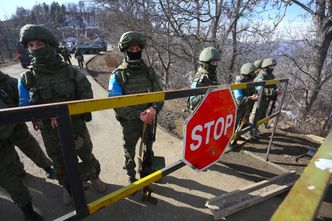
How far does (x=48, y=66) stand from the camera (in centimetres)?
230

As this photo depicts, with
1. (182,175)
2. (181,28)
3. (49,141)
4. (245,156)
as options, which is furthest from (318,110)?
(49,141)

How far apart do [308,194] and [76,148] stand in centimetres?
244

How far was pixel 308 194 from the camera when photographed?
0.68 metres

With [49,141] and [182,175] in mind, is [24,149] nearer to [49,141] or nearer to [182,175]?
[49,141]

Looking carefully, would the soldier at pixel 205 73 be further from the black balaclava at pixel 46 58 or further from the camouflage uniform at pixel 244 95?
the black balaclava at pixel 46 58

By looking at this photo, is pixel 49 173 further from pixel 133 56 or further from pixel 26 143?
pixel 133 56

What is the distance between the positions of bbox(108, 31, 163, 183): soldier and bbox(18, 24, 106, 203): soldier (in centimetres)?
38

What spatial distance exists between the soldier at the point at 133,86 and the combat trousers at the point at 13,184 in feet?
4.02

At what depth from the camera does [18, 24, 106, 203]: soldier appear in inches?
87.7

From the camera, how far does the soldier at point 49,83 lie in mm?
2227

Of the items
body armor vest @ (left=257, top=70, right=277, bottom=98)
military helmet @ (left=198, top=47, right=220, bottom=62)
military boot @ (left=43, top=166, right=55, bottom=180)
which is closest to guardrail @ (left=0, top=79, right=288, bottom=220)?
military helmet @ (left=198, top=47, right=220, bottom=62)

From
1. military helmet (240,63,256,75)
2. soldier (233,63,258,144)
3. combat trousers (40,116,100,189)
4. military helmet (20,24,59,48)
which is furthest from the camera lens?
military helmet (240,63,256,75)

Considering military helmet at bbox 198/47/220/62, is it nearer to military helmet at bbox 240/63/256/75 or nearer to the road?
military helmet at bbox 240/63/256/75

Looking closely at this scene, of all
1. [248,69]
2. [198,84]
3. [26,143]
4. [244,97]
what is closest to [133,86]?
[198,84]
